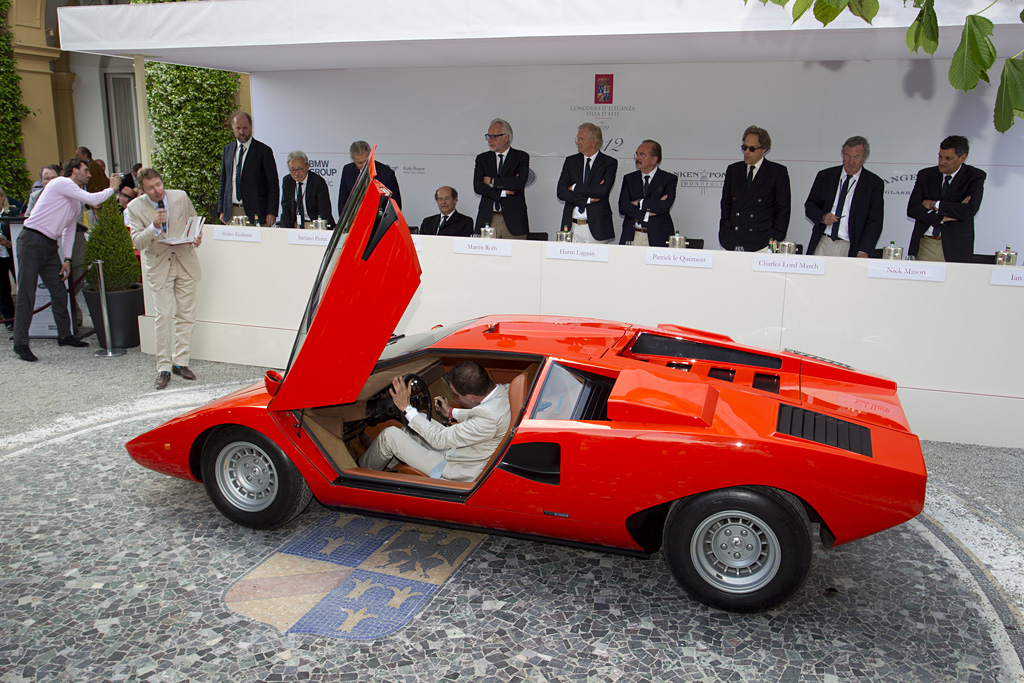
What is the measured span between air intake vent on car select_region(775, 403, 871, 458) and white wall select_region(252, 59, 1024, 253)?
6497 mm

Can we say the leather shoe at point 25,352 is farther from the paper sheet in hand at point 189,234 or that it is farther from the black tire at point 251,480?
the black tire at point 251,480

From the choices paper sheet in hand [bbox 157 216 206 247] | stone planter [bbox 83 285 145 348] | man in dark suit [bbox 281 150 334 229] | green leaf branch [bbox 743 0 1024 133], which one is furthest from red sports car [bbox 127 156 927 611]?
man in dark suit [bbox 281 150 334 229]

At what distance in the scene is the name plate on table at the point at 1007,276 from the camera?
5.53 metres

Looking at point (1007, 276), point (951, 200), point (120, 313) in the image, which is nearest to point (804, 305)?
point (1007, 276)

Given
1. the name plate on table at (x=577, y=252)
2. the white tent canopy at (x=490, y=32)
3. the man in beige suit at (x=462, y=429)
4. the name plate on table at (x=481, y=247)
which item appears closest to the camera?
the man in beige suit at (x=462, y=429)

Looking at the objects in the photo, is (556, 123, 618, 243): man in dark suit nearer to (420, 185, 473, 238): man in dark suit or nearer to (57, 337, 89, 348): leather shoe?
(420, 185, 473, 238): man in dark suit

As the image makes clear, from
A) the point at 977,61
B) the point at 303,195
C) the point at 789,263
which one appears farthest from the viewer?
the point at 303,195

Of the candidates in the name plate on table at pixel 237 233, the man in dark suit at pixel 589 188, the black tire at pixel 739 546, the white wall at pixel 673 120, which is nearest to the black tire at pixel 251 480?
the black tire at pixel 739 546

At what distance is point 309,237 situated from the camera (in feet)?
24.3

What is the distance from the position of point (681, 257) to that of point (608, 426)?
10.7 ft

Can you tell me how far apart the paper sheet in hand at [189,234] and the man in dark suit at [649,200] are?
13.6 feet

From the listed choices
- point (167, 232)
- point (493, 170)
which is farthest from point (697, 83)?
point (167, 232)

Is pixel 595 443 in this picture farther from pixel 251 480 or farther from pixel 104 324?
pixel 104 324

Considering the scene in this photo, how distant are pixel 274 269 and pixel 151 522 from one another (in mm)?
3768
